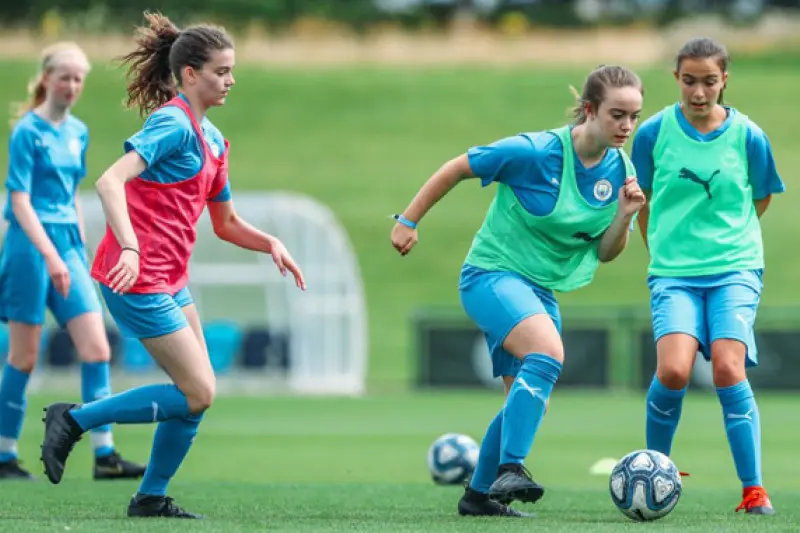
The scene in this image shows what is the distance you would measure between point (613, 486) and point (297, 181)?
26568 millimetres

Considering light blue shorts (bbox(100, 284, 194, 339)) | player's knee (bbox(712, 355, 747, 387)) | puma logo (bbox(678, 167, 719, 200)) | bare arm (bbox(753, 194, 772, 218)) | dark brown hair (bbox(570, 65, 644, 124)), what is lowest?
player's knee (bbox(712, 355, 747, 387))

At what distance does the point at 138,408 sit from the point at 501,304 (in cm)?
164

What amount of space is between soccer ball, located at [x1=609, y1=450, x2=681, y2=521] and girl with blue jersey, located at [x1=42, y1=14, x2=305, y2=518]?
66.9 inches

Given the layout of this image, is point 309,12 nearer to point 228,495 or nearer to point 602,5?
point 602,5

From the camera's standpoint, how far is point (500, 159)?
6.86 metres

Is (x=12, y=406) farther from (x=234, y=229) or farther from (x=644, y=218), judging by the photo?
(x=644, y=218)

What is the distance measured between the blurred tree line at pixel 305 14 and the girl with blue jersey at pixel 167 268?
39.1 meters

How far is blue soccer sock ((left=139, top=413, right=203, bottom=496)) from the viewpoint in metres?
6.61

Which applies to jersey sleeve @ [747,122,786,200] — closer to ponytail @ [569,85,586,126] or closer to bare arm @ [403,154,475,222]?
ponytail @ [569,85,586,126]

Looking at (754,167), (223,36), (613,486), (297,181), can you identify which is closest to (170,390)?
(223,36)

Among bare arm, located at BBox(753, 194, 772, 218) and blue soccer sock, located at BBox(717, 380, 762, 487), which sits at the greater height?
bare arm, located at BBox(753, 194, 772, 218)

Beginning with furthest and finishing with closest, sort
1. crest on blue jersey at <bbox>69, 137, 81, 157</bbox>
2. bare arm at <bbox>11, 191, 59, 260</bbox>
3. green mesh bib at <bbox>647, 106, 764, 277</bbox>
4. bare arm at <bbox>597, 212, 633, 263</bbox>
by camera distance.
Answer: crest on blue jersey at <bbox>69, 137, 81, 157</bbox>, bare arm at <bbox>11, 191, 59, 260</bbox>, green mesh bib at <bbox>647, 106, 764, 277</bbox>, bare arm at <bbox>597, 212, 633, 263</bbox>

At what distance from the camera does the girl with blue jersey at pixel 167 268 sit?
253 inches

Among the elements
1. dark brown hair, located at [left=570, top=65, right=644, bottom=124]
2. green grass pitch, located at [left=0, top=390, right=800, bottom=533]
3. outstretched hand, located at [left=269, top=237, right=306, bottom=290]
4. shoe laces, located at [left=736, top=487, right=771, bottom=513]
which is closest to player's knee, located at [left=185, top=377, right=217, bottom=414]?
green grass pitch, located at [left=0, top=390, right=800, bottom=533]
